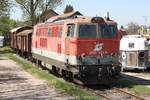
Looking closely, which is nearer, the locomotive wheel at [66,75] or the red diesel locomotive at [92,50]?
the red diesel locomotive at [92,50]

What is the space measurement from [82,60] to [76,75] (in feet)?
2.71

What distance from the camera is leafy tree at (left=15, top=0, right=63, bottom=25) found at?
69.2 meters

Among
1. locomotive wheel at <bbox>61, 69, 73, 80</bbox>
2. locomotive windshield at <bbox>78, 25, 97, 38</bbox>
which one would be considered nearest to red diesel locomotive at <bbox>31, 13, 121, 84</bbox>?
locomotive windshield at <bbox>78, 25, 97, 38</bbox>

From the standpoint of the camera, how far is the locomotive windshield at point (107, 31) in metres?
20.0

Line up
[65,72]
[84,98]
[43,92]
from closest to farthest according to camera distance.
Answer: [84,98] < [43,92] < [65,72]

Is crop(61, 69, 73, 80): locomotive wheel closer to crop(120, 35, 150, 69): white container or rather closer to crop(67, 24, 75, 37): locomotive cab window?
crop(67, 24, 75, 37): locomotive cab window

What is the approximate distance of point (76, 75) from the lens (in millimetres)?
19859

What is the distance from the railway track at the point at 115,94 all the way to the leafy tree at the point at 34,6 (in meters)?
50.5

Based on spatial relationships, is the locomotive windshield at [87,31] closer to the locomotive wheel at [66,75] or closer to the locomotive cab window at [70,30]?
the locomotive cab window at [70,30]

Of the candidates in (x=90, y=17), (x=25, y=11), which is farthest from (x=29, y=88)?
(x=25, y=11)

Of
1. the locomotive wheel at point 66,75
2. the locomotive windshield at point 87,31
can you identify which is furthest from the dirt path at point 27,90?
the locomotive windshield at point 87,31

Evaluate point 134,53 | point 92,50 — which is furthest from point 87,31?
point 134,53

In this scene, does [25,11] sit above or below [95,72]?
above

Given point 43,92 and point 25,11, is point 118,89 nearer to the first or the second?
point 43,92
